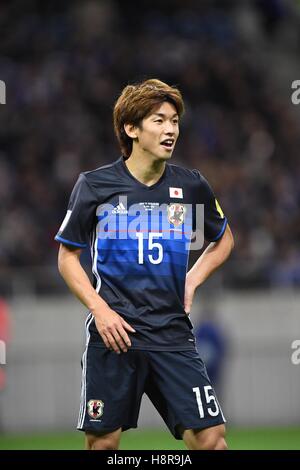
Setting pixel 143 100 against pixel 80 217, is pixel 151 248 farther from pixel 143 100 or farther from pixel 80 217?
pixel 143 100

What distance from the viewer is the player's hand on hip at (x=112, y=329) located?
6.13 metres

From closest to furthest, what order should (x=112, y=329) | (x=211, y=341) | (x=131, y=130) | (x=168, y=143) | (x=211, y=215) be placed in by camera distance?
(x=112, y=329) < (x=168, y=143) < (x=131, y=130) < (x=211, y=215) < (x=211, y=341)

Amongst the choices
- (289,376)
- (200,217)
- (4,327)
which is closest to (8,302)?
(4,327)

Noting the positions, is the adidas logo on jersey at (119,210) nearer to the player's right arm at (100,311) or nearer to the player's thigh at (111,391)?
the player's right arm at (100,311)

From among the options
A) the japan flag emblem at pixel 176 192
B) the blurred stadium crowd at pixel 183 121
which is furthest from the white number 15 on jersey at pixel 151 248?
the blurred stadium crowd at pixel 183 121

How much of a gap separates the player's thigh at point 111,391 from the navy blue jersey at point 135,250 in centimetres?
9

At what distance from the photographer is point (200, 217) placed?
21.8 ft

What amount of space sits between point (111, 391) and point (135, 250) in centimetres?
74

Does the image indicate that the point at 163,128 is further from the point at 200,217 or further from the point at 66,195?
the point at 66,195

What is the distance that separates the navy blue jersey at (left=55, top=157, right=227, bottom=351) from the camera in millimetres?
6309

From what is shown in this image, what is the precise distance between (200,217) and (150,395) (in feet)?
3.31

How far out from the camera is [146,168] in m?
6.44

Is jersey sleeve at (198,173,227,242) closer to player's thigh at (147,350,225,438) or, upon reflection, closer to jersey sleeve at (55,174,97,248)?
jersey sleeve at (55,174,97,248)

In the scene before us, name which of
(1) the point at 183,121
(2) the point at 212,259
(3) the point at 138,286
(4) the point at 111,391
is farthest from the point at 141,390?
(1) the point at 183,121
